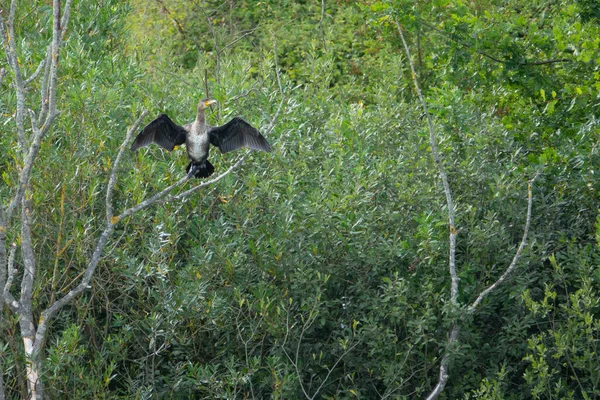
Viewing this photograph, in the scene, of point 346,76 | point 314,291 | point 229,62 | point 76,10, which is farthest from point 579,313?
point 346,76

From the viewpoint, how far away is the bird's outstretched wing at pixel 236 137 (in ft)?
21.1

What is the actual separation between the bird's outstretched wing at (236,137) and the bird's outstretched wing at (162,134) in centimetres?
24

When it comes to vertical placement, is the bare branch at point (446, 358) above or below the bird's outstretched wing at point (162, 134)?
below

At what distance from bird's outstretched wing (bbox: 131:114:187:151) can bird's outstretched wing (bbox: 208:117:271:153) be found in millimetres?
236

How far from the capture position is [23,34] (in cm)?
829

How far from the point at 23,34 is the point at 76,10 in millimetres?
511

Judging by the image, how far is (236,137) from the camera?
6.61 m

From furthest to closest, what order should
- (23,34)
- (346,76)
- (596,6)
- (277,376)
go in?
1. (346,76)
2. (23,34)
3. (596,6)
4. (277,376)

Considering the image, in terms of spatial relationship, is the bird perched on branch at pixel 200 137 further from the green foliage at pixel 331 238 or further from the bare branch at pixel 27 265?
the bare branch at pixel 27 265

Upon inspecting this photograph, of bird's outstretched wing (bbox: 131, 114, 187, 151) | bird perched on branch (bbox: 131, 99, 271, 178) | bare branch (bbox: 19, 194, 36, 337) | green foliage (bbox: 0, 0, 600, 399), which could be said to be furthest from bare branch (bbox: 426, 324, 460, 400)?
bare branch (bbox: 19, 194, 36, 337)

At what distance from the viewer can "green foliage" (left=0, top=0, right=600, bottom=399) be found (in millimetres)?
6148

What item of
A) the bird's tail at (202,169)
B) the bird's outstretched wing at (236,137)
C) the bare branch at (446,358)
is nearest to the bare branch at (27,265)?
the bird's tail at (202,169)

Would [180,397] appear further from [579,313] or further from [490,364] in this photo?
[579,313]

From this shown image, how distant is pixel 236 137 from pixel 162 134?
20.5 inches
